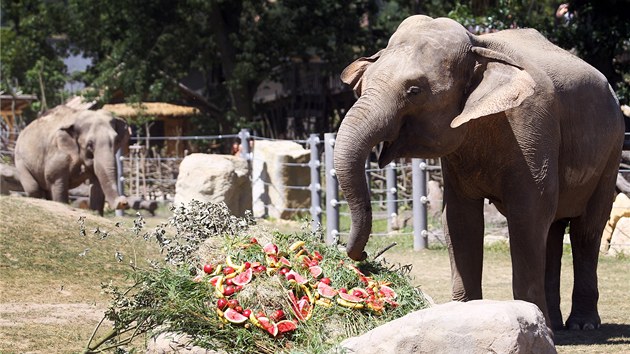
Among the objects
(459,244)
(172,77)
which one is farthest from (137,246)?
(172,77)

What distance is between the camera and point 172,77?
96.4ft

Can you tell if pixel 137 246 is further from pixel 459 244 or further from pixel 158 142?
pixel 158 142

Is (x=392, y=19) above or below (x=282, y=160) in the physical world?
above

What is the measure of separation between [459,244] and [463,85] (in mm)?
1376

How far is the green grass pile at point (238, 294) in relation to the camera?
20.7 ft

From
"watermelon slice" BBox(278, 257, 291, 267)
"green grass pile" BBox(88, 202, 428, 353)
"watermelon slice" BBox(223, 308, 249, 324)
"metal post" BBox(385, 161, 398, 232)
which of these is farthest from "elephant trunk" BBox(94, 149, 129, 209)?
"watermelon slice" BBox(223, 308, 249, 324)

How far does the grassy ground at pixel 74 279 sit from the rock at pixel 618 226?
47cm

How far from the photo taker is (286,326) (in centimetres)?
633

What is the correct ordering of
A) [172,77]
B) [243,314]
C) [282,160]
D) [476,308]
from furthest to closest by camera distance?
[172,77], [282,160], [243,314], [476,308]

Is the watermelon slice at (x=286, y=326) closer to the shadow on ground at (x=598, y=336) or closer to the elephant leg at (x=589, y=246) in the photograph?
the shadow on ground at (x=598, y=336)

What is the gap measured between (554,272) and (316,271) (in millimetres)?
2908

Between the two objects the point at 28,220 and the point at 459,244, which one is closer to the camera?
the point at 459,244

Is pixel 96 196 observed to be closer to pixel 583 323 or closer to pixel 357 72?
pixel 583 323

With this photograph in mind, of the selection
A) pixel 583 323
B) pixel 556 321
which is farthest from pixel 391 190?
pixel 583 323
